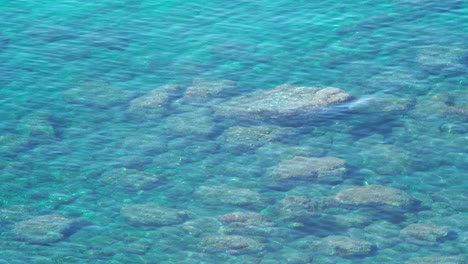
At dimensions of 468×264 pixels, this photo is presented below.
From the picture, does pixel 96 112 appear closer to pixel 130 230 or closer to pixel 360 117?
pixel 130 230

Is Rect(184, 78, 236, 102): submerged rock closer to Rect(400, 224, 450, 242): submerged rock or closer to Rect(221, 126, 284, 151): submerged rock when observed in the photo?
Rect(221, 126, 284, 151): submerged rock

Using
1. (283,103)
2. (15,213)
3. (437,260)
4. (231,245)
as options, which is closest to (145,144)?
(15,213)

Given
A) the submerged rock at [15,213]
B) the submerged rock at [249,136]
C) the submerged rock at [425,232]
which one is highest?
the submerged rock at [249,136]

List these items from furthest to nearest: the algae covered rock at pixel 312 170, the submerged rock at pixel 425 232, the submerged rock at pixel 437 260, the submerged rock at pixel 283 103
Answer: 1. the submerged rock at pixel 283 103
2. the algae covered rock at pixel 312 170
3. the submerged rock at pixel 425 232
4. the submerged rock at pixel 437 260

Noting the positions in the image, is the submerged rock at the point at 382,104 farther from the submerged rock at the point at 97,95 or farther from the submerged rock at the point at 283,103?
the submerged rock at the point at 97,95

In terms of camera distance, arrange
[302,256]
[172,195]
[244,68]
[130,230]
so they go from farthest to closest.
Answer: [244,68], [172,195], [130,230], [302,256]

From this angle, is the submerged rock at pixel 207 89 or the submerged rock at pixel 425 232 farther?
the submerged rock at pixel 207 89

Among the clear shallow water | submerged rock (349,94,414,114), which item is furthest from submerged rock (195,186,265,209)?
submerged rock (349,94,414,114)

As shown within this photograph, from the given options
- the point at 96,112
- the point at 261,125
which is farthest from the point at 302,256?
the point at 96,112

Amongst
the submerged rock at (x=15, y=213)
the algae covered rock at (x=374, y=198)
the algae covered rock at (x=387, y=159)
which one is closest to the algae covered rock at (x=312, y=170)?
the algae covered rock at (x=374, y=198)
